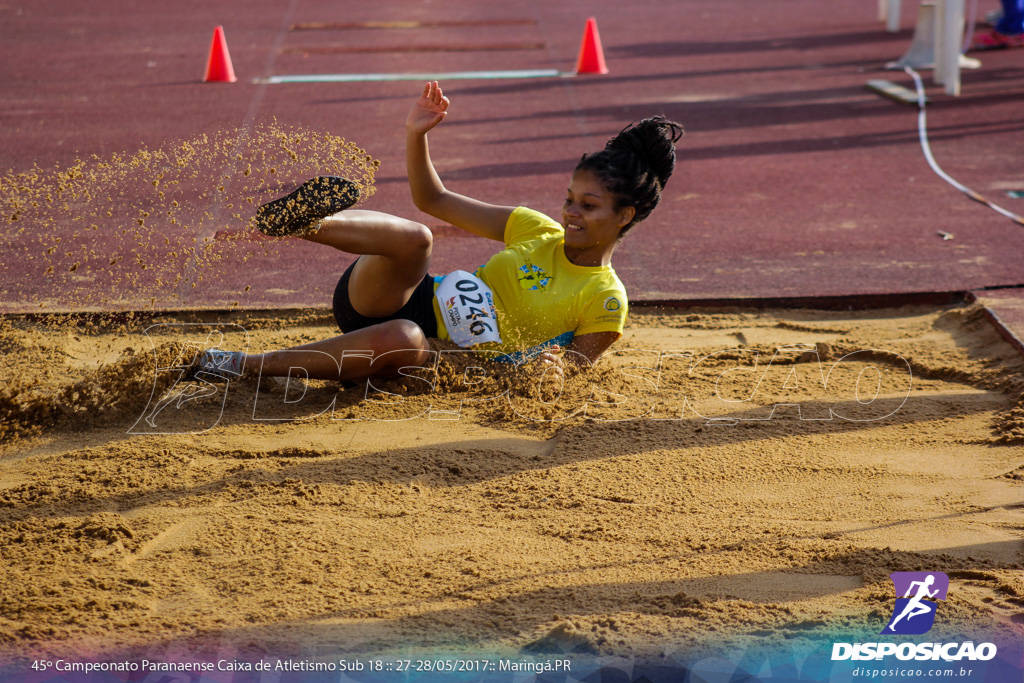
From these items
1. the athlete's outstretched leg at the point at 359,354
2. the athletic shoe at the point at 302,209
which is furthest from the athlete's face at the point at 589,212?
the athletic shoe at the point at 302,209

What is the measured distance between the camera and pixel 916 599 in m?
2.15

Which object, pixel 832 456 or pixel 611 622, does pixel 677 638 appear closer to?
pixel 611 622

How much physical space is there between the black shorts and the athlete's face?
0.54 meters

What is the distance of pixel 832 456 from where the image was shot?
2869 millimetres

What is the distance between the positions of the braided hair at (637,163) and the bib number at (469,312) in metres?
0.53

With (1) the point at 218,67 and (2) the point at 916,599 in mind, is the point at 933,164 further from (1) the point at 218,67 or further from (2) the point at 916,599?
(1) the point at 218,67

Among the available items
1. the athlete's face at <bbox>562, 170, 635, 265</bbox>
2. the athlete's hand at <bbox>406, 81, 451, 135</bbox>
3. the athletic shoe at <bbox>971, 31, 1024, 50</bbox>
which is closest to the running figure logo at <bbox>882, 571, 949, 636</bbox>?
the athlete's face at <bbox>562, 170, 635, 265</bbox>

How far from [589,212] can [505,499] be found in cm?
101

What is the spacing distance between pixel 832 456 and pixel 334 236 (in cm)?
164

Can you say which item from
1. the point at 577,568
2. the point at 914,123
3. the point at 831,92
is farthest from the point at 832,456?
the point at 831,92

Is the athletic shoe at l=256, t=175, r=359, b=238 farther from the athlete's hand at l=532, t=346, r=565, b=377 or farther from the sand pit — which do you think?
the athlete's hand at l=532, t=346, r=565, b=377

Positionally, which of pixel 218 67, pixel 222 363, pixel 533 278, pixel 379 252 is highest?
pixel 218 67

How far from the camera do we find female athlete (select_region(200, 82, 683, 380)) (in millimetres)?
3072

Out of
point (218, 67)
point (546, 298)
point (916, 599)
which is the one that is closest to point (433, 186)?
point (546, 298)
